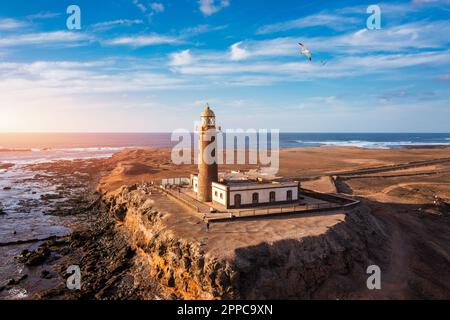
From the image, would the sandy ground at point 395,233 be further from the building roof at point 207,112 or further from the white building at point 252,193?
the building roof at point 207,112

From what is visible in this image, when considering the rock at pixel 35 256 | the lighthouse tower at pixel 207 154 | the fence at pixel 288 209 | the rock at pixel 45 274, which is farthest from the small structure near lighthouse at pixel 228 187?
the rock at pixel 35 256

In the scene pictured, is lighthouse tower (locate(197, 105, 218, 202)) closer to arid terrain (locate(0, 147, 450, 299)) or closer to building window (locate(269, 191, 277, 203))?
arid terrain (locate(0, 147, 450, 299))

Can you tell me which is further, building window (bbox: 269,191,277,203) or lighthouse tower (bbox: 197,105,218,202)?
building window (bbox: 269,191,277,203)

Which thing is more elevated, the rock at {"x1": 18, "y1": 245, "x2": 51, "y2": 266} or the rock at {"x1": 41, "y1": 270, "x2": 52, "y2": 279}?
the rock at {"x1": 18, "y1": 245, "x2": 51, "y2": 266}

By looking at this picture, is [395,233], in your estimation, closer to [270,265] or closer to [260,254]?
[270,265]

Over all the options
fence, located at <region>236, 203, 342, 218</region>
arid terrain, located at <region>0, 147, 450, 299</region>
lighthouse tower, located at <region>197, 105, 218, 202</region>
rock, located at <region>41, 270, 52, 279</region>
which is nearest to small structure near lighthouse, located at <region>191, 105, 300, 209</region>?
lighthouse tower, located at <region>197, 105, 218, 202</region>

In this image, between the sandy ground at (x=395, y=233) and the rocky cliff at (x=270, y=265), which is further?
the sandy ground at (x=395, y=233)
